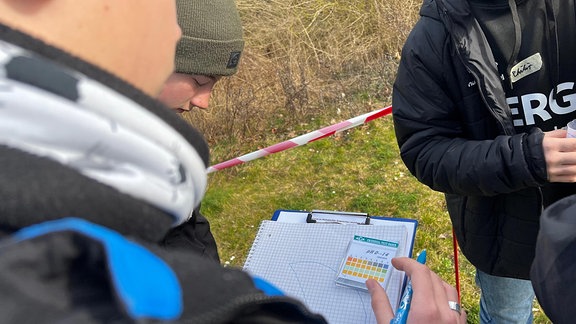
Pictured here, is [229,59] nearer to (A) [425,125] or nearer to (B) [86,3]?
(A) [425,125]

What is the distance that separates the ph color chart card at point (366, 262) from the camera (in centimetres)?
154

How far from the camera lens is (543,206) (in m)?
1.74

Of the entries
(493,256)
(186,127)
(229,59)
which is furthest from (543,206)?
(186,127)

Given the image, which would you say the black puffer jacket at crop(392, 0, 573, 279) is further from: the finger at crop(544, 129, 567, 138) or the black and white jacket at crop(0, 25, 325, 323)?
the black and white jacket at crop(0, 25, 325, 323)

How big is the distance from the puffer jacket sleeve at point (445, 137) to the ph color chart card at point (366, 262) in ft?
1.08

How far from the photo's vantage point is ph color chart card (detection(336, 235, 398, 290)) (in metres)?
1.54

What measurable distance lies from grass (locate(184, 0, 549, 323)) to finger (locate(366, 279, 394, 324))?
1757mm

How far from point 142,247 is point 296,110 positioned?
451 cm

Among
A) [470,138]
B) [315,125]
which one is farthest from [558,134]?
[315,125]

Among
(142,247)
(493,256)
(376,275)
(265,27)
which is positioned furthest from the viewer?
(265,27)

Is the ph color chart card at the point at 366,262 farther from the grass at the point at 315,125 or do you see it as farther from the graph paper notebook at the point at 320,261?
the grass at the point at 315,125

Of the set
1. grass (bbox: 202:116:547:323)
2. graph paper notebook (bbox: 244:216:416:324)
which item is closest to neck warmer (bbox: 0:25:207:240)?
graph paper notebook (bbox: 244:216:416:324)

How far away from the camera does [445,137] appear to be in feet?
5.74

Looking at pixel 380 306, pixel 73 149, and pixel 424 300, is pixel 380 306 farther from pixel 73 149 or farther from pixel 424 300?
pixel 73 149
